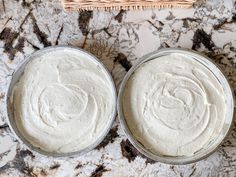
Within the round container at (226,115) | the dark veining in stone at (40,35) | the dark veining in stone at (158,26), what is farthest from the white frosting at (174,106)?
the dark veining in stone at (40,35)

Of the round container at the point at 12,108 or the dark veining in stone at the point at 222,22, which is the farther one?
the dark veining in stone at the point at 222,22

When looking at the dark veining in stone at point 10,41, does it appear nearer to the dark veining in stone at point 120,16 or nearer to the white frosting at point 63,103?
the white frosting at point 63,103

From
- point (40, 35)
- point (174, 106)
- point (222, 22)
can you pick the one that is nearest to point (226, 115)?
point (174, 106)

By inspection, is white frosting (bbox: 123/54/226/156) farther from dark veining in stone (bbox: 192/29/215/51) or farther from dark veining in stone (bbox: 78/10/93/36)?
dark veining in stone (bbox: 78/10/93/36)

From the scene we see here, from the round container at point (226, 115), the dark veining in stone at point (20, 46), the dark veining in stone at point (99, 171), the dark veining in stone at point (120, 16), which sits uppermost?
the dark veining in stone at point (120, 16)

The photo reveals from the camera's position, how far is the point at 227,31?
4.18ft

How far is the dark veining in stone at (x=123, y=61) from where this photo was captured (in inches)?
49.8

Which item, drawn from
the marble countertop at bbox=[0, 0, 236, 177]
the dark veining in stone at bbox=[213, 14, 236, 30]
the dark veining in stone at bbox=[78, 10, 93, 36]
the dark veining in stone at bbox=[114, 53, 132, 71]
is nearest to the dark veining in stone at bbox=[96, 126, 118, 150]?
the marble countertop at bbox=[0, 0, 236, 177]

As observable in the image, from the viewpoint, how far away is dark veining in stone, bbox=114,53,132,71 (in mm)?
1264

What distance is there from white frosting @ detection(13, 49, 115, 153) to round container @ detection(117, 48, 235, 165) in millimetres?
51

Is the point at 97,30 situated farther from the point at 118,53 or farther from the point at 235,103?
the point at 235,103

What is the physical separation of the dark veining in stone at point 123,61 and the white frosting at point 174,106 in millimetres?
62

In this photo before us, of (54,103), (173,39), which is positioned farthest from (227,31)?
(54,103)

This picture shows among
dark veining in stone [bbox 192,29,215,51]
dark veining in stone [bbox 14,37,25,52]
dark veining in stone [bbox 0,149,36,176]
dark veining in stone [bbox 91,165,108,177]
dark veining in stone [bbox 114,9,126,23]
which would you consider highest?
dark veining in stone [bbox 114,9,126,23]
